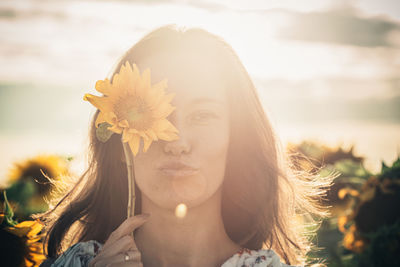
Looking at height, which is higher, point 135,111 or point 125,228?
point 135,111

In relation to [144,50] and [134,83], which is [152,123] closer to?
[134,83]

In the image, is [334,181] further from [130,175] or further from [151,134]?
[151,134]

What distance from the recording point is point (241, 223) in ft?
10.4

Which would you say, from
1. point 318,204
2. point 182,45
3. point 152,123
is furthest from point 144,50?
point 318,204

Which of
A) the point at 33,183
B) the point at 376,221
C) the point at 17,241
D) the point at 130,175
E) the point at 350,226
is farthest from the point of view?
the point at 33,183

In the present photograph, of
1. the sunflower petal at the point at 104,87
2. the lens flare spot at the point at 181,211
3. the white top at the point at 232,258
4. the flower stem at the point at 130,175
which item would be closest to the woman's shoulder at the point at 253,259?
the white top at the point at 232,258

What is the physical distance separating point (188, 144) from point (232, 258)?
2.72 ft

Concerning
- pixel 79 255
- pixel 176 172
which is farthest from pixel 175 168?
pixel 79 255

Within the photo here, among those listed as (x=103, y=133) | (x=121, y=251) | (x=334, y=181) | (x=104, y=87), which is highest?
(x=104, y=87)

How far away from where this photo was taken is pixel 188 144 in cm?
253

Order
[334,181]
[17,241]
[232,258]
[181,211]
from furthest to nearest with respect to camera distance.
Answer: [334,181] → [17,241] → [232,258] → [181,211]

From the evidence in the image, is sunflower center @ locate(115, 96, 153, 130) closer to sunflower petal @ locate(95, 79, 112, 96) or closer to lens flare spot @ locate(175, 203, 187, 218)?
sunflower petal @ locate(95, 79, 112, 96)

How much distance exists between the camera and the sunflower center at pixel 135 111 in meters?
2.05

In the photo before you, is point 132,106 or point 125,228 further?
point 125,228
